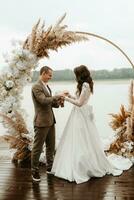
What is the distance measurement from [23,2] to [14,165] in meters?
2.77

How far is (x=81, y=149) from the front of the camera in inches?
215

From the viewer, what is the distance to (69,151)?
5.50 m

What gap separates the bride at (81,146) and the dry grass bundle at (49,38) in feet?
1.62

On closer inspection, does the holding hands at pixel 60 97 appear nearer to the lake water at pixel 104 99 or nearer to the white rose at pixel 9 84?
the white rose at pixel 9 84

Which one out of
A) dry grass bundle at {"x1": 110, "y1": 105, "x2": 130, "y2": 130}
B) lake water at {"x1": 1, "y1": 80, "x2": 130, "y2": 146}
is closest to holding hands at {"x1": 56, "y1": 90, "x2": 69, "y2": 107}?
dry grass bundle at {"x1": 110, "y1": 105, "x2": 130, "y2": 130}

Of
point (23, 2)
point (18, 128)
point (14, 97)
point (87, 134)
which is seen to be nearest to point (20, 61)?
point (14, 97)

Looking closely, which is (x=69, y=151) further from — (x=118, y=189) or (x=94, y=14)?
(x=94, y=14)

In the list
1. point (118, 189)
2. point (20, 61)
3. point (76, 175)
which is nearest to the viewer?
point (118, 189)

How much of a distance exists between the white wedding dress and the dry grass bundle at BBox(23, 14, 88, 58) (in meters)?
0.70

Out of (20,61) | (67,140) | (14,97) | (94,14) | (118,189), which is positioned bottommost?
(118,189)

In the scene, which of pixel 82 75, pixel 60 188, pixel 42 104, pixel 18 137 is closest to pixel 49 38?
pixel 82 75

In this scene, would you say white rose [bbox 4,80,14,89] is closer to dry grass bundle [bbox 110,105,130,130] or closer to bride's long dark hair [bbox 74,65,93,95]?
bride's long dark hair [bbox 74,65,93,95]

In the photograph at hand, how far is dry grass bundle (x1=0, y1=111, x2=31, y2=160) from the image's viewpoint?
20.1 ft

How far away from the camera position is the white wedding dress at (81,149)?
Result: 5.42 metres
